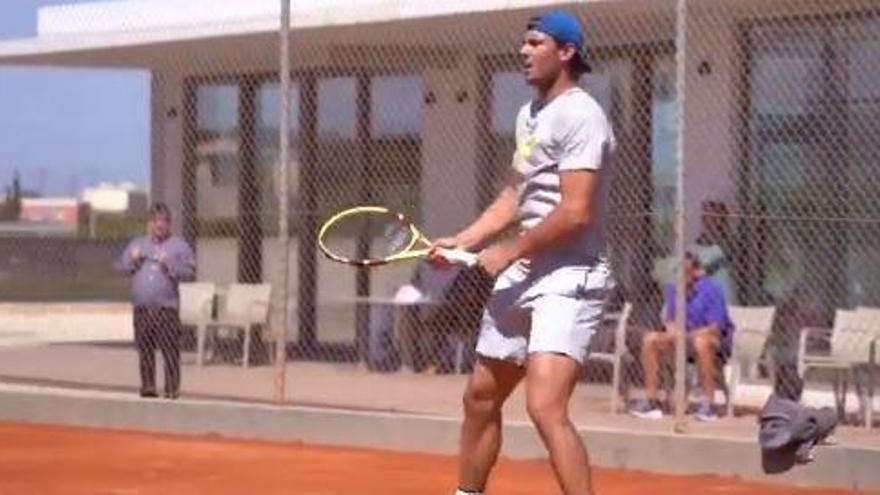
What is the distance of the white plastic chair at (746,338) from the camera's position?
13.4 metres

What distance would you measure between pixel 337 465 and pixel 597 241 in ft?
16.0

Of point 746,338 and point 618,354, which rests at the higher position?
point 746,338

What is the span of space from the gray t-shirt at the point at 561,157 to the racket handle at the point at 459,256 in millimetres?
219

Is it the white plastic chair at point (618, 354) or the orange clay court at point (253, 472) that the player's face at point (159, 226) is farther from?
the white plastic chair at point (618, 354)

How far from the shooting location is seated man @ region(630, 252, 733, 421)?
508 inches

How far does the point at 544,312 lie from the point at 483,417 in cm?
48

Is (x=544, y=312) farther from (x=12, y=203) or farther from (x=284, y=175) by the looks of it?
(x=12, y=203)

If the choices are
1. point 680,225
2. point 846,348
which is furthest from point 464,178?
point 680,225

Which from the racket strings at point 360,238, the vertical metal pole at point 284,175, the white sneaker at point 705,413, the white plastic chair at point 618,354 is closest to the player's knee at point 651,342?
the white plastic chair at point 618,354

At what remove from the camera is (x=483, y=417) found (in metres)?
7.04

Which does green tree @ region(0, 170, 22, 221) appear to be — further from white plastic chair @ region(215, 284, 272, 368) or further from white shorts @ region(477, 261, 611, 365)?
white shorts @ region(477, 261, 611, 365)

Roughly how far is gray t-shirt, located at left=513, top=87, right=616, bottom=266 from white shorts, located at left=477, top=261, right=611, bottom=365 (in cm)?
7

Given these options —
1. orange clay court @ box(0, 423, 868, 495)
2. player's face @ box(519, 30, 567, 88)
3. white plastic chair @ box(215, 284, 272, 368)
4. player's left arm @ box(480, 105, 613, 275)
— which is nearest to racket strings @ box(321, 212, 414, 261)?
white plastic chair @ box(215, 284, 272, 368)

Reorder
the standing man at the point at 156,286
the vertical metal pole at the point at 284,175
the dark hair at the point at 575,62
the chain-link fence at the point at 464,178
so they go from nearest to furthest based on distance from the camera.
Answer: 1. the dark hair at the point at 575,62
2. the vertical metal pole at the point at 284,175
3. the chain-link fence at the point at 464,178
4. the standing man at the point at 156,286
